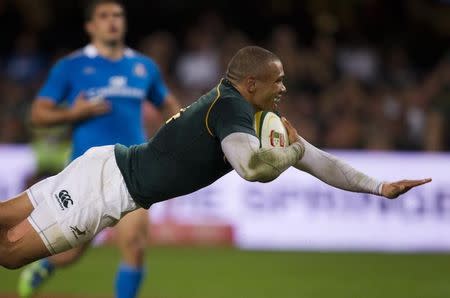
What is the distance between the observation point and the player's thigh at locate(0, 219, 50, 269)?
709 cm

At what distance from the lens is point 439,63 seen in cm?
1734

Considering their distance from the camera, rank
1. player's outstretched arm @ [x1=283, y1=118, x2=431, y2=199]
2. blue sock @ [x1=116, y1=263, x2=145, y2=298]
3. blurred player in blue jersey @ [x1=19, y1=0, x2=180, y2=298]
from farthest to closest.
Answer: blurred player in blue jersey @ [x1=19, y1=0, x2=180, y2=298] → blue sock @ [x1=116, y1=263, x2=145, y2=298] → player's outstretched arm @ [x1=283, y1=118, x2=431, y2=199]

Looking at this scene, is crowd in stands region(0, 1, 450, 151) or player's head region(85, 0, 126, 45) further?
crowd in stands region(0, 1, 450, 151)

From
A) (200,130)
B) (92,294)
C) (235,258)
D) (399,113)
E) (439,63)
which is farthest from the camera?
(439,63)

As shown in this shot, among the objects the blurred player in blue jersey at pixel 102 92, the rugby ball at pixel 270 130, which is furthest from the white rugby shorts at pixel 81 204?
the blurred player in blue jersey at pixel 102 92

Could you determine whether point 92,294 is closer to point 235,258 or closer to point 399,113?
point 235,258

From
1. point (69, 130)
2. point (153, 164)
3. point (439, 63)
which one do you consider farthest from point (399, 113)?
point (153, 164)

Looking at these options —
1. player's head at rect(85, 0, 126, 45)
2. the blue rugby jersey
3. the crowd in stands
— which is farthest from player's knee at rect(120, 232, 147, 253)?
the crowd in stands

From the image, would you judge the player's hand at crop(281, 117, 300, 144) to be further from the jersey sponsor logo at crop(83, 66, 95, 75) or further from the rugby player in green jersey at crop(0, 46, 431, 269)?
the jersey sponsor logo at crop(83, 66, 95, 75)

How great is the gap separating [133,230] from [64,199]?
1752 mm

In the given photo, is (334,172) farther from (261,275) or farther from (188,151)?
(261,275)

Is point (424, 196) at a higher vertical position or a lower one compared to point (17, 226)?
lower

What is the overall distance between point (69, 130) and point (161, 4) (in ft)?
12.0

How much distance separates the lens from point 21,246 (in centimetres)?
713
